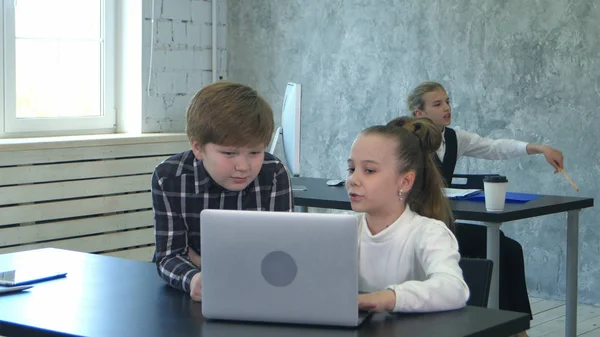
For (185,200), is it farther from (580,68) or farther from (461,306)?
(580,68)

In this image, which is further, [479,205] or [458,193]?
[458,193]

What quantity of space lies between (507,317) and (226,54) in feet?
13.6

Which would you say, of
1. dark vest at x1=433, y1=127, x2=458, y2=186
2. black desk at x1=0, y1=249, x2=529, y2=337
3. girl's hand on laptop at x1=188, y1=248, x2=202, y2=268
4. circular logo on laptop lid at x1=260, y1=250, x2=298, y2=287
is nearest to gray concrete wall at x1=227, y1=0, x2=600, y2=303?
dark vest at x1=433, y1=127, x2=458, y2=186

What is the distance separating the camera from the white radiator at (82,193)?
14.1 ft

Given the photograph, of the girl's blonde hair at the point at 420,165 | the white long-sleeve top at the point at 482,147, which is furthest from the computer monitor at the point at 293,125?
the girl's blonde hair at the point at 420,165

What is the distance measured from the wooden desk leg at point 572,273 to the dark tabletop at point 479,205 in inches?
4.3

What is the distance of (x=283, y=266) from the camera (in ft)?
5.09

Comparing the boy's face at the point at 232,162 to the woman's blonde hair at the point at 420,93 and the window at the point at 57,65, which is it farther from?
the window at the point at 57,65

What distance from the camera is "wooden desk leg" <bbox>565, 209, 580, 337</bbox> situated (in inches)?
138

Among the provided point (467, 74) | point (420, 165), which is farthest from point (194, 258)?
point (467, 74)

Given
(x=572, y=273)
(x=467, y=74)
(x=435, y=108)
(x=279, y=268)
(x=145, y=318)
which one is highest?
(x=467, y=74)

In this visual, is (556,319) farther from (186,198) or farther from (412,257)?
(186,198)

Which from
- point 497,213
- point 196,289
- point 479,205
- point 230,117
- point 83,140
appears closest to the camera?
point 196,289

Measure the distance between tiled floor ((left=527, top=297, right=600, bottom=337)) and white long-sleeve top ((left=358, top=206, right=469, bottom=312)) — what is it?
81.1 inches
